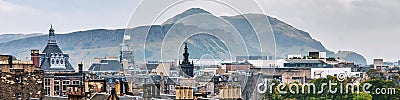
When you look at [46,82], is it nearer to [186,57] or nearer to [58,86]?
[58,86]

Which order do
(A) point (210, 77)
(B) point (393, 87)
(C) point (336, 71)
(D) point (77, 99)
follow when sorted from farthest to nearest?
(C) point (336, 71), (B) point (393, 87), (A) point (210, 77), (D) point (77, 99)

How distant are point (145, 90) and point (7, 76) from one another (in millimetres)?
9409

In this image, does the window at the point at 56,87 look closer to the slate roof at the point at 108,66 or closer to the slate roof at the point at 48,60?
the slate roof at the point at 48,60

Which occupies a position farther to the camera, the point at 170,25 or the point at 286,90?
the point at 286,90

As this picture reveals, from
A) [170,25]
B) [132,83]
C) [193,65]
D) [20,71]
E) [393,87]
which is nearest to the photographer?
[170,25]

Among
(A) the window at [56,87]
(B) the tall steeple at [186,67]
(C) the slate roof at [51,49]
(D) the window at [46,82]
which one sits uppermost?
(C) the slate roof at [51,49]

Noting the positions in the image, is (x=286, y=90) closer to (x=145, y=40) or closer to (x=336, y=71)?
(x=336, y=71)

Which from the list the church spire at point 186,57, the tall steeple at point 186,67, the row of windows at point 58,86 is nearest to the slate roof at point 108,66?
the row of windows at point 58,86

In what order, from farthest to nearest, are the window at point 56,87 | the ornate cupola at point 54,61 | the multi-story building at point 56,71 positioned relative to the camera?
the ornate cupola at point 54,61 < the multi-story building at point 56,71 < the window at point 56,87

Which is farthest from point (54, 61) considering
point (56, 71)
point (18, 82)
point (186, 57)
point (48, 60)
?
point (18, 82)

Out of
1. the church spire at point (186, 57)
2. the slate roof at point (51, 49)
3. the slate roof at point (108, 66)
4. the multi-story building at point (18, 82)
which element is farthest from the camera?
the slate roof at point (108, 66)

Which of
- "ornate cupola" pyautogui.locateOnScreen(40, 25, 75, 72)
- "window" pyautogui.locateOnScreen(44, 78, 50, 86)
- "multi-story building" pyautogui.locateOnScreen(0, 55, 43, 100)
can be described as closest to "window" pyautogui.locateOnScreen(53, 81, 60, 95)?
"window" pyautogui.locateOnScreen(44, 78, 50, 86)

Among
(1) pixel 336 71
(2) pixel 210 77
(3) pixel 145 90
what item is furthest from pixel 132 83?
(1) pixel 336 71

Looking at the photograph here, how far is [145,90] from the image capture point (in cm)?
3525
